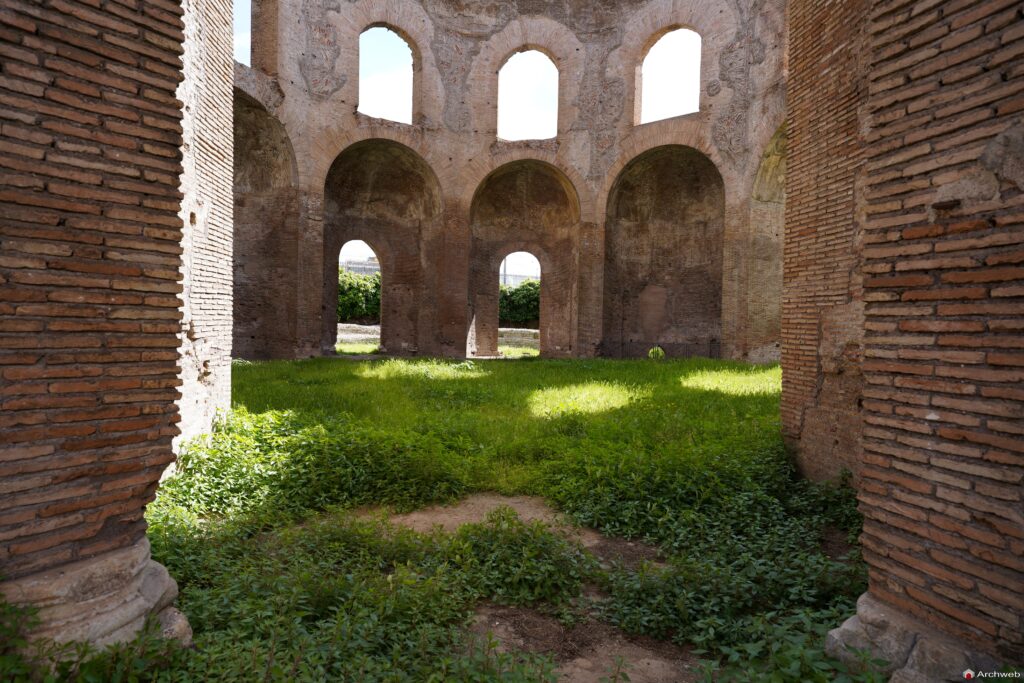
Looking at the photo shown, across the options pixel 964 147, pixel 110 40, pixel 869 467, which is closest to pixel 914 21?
pixel 964 147

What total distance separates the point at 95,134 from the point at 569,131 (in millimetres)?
15208

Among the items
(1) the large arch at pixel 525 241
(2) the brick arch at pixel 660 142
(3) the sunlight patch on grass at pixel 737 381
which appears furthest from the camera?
(1) the large arch at pixel 525 241

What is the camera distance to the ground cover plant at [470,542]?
2.69m

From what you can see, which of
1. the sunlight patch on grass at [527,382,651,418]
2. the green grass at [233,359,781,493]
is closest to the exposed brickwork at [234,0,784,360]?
the green grass at [233,359,781,493]

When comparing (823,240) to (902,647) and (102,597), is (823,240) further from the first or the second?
(102,597)

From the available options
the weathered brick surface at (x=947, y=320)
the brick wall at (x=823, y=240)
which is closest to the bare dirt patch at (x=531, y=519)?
the weathered brick surface at (x=947, y=320)

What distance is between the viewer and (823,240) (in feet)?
17.7

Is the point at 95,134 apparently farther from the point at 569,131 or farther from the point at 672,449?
the point at 569,131

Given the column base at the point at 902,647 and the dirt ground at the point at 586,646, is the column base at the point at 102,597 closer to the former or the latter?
the dirt ground at the point at 586,646

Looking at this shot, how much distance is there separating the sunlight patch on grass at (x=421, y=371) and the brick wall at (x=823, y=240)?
6.61m

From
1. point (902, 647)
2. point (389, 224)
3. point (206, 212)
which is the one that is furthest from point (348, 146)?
point (902, 647)

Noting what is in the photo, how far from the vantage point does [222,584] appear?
10.7 ft

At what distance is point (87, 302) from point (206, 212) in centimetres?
413

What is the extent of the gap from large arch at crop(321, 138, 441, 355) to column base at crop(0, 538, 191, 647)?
13.7 m
